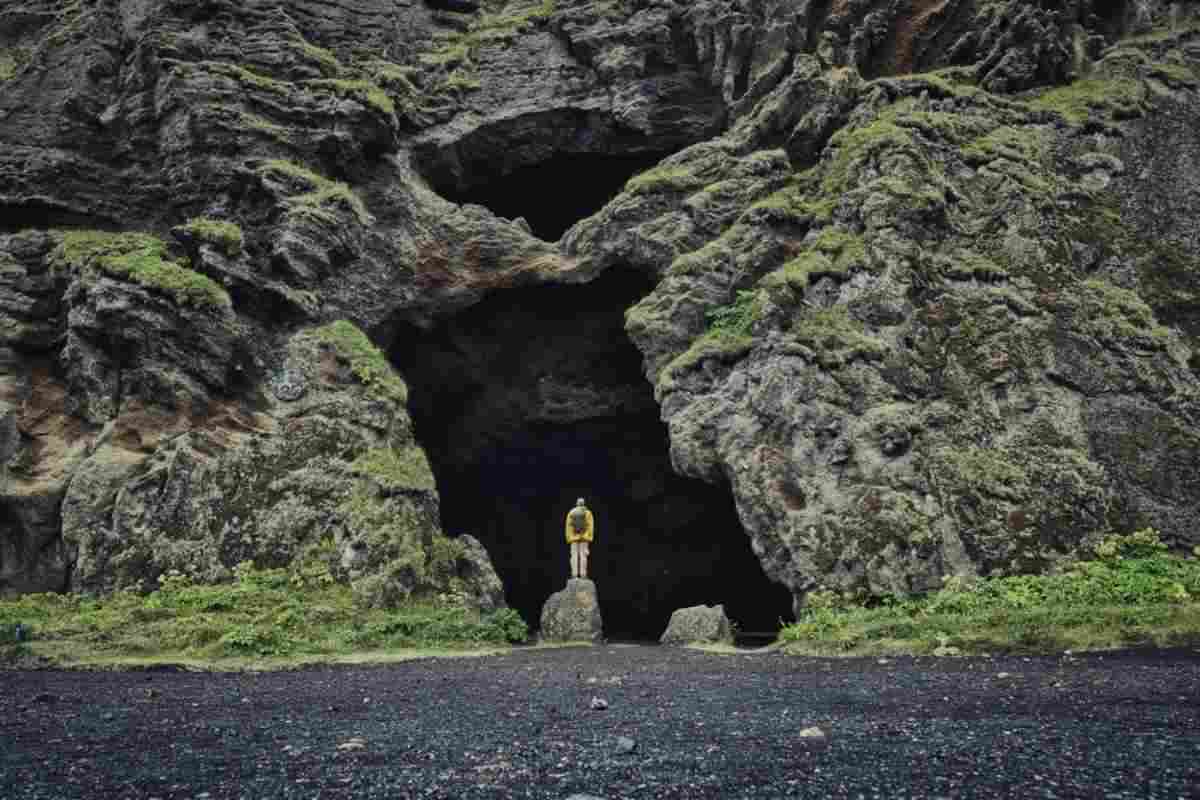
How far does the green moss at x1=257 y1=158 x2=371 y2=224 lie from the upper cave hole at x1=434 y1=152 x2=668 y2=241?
16.1 ft

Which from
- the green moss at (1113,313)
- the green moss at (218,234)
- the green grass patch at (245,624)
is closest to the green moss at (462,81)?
the green moss at (218,234)

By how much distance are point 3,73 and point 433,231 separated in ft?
53.2

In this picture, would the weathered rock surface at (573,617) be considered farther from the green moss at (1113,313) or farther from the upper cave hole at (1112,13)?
the upper cave hole at (1112,13)

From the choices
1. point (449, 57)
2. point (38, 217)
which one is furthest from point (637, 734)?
point (449, 57)

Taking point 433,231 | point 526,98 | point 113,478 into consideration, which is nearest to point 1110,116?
point 526,98

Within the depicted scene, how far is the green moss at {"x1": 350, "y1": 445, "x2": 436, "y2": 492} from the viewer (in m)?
19.6

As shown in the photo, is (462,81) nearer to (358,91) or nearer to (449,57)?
(449,57)

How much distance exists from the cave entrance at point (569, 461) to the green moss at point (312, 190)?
4522 mm

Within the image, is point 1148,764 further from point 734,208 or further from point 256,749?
point 734,208

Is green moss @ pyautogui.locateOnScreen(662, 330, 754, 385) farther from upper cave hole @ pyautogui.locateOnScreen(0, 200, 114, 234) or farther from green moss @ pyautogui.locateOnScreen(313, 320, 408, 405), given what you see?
upper cave hole @ pyautogui.locateOnScreen(0, 200, 114, 234)

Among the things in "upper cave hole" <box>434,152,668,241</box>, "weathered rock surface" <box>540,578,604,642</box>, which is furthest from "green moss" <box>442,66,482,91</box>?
"weathered rock surface" <box>540,578,604,642</box>

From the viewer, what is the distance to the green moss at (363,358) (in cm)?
2192

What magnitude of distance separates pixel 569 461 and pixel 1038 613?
1962cm

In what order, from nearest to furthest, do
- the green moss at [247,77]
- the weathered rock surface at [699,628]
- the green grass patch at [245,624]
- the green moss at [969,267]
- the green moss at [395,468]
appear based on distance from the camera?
1. the green grass patch at [245,624]
2. the weathered rock surface at [699,628]
3. the green moss at [395,468]
4. the green moss at [969,267]
5. the green moss at [247,77]
